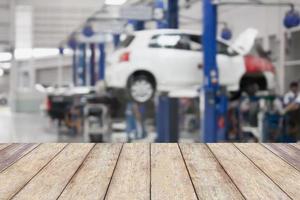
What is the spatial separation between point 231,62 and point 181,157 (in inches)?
165

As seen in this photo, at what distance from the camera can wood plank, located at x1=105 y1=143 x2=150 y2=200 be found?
2.03 m

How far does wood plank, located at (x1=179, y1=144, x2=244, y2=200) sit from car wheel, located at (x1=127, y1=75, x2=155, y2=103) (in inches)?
137

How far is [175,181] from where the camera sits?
7.42 feet

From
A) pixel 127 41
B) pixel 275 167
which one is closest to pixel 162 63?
pixel 127 41

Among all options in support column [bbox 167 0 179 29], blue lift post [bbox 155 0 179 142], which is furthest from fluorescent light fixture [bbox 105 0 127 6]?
support column [bbox 167 0 179 29]

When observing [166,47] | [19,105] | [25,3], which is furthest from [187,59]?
[19,105]

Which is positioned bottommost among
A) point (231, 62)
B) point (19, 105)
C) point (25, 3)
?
point (19, 105)

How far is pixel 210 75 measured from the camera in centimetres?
569

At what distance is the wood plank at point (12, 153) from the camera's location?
108 inches

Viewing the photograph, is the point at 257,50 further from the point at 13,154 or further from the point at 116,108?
the point at 13,154

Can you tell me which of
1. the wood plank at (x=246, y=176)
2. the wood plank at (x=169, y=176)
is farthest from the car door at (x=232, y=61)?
the wood plank at (x=169, y=176)

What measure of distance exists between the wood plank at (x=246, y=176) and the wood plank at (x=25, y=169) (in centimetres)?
106

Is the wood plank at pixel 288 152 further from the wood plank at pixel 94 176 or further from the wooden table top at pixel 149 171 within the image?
the wood plank at pixel 94 176

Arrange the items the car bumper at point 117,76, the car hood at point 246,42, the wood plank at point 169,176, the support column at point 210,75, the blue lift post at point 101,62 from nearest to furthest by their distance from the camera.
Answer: the wood plank at point 169,176, the support column at point 210,75, the car bumper at point 117,76, the car hood at point 246,42, the blue lift post at point 101,62
